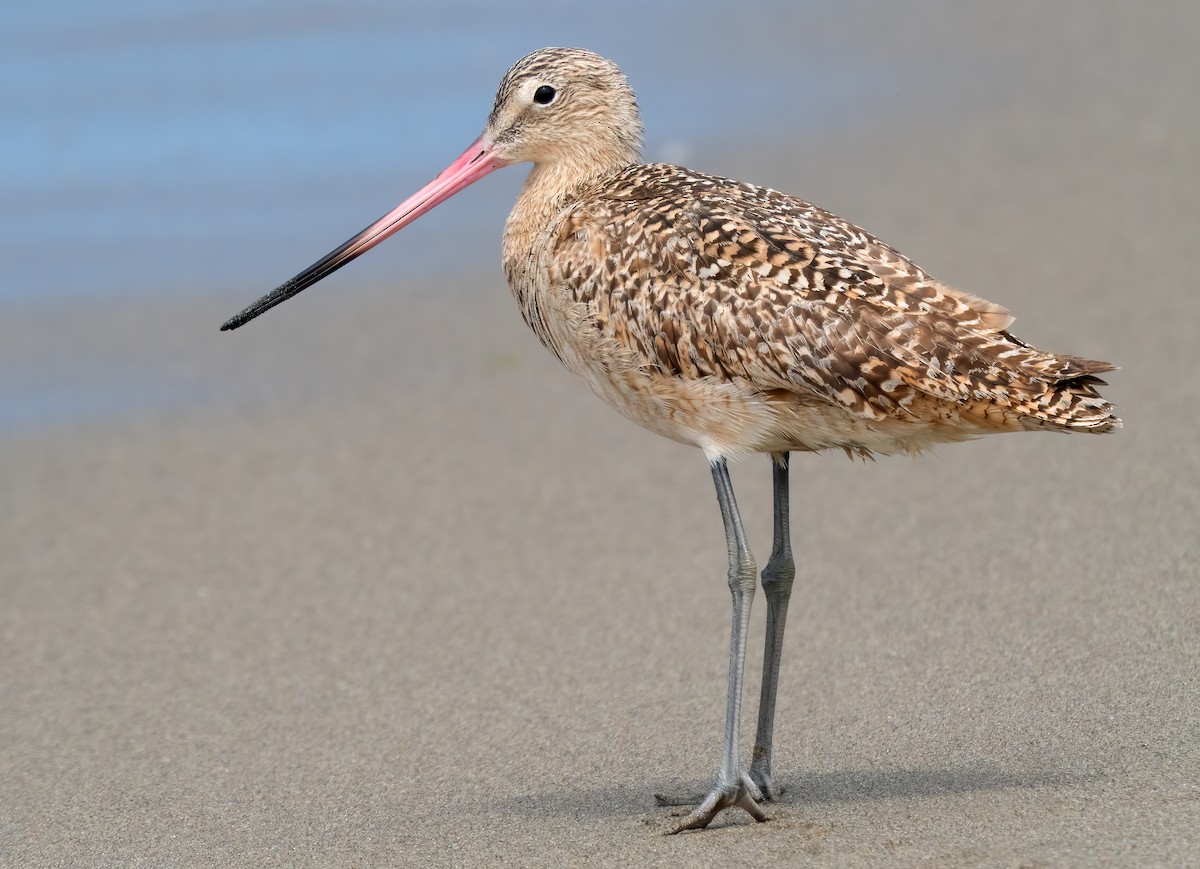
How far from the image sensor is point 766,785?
4578mm

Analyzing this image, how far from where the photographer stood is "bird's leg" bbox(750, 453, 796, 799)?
462 cm

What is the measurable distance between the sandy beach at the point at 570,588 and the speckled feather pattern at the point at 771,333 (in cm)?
99

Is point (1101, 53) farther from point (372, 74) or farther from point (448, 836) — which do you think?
point (448, 836)

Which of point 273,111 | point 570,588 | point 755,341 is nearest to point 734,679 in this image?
point 755,341

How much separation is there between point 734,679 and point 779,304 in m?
1.04

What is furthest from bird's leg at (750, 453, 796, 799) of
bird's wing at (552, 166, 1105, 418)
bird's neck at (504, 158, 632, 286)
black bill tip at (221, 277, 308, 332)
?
black bill tip at (221, 277, 308, 332)

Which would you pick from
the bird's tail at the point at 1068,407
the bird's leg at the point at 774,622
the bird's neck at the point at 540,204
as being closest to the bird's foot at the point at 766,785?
the bird's leg at the point at 774,622

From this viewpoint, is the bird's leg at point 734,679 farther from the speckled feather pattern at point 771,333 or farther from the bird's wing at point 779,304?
the bird's wing at point 779,304

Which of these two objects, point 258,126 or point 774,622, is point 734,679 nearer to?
point 774,622

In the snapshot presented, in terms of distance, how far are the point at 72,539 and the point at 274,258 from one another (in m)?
3.11

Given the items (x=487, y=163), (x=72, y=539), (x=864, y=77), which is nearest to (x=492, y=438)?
(x=72, y=539)

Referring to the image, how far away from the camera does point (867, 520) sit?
6.38 meters

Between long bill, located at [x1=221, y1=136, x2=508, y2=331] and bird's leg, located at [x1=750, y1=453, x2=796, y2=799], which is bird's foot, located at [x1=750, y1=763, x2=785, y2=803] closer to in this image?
bird's leg, located at [x1=750, y1=453, x2=796, y2=799]

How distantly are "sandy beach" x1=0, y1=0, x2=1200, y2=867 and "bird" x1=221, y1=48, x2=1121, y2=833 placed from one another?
556 millimetres
